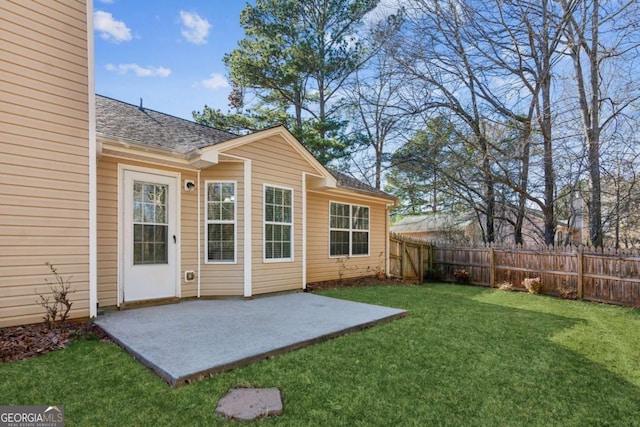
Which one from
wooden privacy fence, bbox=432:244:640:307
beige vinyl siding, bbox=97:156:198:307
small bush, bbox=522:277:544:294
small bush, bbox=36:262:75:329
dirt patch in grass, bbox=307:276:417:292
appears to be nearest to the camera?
small bush, bbox=36:262:75:329

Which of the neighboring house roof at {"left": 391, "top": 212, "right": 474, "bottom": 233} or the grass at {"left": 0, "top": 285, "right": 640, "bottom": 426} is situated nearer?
the grass at {"left": 0, "top": 285, "right": 640, "bottom": 426}

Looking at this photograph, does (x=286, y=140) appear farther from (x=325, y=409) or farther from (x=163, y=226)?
(x=325, y=409)

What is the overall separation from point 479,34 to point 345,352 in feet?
31.7

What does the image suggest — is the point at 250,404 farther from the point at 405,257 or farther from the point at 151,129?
the point at 405,257

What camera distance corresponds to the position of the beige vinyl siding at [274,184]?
248 inches

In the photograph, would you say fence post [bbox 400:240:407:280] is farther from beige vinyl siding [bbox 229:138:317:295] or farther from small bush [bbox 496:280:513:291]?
beige vinyl siding [bbox 229:138:317:295]

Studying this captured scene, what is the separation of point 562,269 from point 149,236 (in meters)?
9.56

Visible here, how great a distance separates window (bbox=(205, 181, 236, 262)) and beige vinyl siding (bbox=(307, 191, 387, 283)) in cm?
265

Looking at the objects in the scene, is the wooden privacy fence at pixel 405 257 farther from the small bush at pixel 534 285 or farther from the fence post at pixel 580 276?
the fence post at pixel 580 276

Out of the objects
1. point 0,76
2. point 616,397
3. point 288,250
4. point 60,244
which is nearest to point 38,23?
point 0,76

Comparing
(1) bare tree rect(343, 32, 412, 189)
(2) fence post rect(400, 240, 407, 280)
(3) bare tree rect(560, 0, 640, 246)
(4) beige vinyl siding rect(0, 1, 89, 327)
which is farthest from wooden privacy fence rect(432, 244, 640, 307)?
(4) beige vinyl siding rect(0, 1, 89, 327)

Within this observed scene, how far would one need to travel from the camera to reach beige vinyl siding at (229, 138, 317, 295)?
630 centimetres

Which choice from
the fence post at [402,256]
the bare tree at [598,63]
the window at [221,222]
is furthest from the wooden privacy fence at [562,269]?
the window at [221,222]

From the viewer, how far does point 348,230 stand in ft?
31.4
